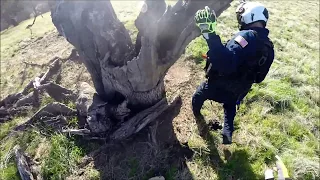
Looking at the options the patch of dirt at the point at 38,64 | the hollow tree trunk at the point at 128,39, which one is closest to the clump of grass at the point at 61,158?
the hollow tree trunk at the point at 128,39

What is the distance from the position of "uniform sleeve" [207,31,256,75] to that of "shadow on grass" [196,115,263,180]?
1.57 metres

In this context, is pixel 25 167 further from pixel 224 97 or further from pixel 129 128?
pixel 224 97

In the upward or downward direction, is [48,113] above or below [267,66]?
below

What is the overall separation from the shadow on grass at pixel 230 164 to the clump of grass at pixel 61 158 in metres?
2.10

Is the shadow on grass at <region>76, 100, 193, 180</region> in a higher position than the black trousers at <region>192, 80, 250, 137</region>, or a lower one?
lower

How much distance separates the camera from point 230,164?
497 centimetres

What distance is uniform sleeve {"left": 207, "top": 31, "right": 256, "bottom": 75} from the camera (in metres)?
4.00

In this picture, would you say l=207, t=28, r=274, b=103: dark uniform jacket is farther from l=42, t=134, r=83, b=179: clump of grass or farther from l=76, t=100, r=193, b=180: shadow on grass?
l=42, t=134, r=83, b=179: clump of grass

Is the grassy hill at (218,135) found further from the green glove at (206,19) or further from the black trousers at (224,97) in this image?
the green glove at (206,19)

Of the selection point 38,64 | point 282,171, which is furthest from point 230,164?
point 38,64

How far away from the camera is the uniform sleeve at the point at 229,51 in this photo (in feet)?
13.1

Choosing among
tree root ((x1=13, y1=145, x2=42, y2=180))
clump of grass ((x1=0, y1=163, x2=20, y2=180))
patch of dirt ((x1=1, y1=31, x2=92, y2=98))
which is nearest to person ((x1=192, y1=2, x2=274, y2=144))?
tree root ((x1=13, y1=145, x2=42, y2=180))

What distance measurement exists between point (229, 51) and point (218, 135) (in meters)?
1.81

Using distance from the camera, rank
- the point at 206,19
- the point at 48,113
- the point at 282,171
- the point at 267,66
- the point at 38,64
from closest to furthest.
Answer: the point at 206,19 < the point at 267,66 < the point at 282,171 < the point at 48,113 < the point at 38,64
